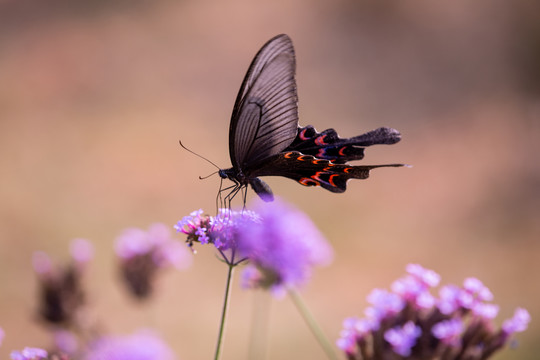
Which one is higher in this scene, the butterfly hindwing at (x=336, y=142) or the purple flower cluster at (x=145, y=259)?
the butterfly hindwing at (x=336, y=142)

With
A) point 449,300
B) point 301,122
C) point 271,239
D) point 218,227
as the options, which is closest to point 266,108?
point 218,227

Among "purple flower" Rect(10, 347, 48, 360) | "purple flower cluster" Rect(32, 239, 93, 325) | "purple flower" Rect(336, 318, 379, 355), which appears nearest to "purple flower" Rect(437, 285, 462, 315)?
"purple flower" Rect(336, 318, 379, 355)

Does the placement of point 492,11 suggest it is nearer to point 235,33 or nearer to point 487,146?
point 487,146

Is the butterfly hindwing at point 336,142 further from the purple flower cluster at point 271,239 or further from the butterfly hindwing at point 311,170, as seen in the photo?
the purple flower cluster at point 271,239

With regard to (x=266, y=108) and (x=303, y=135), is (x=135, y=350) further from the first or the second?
(x=303, y=135)

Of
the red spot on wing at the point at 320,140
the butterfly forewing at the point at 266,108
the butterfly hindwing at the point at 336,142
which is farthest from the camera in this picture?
the red spot on wing at the point at 320,140

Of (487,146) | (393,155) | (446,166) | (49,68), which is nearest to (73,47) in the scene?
(49,68)

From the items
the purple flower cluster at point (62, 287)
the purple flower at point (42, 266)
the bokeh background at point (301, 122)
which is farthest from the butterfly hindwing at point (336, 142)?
the bokeh background at point (301, 122)
